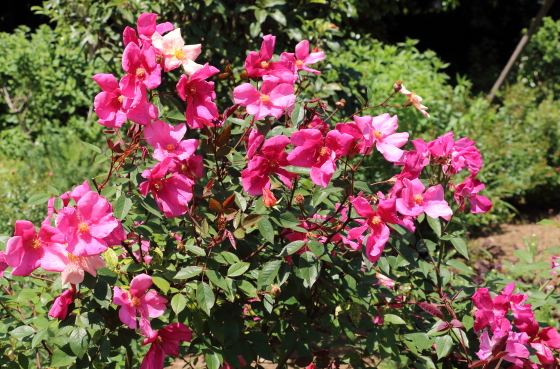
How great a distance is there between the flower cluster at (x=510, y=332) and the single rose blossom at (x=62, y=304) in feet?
3.39

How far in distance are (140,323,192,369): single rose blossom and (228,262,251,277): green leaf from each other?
215mm

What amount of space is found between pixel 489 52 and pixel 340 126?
11.9m

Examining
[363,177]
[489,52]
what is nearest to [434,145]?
[363,177]

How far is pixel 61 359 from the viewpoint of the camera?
121 centimetres

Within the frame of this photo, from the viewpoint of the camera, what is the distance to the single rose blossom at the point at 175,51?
1197mm

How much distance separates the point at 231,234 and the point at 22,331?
0.58 m

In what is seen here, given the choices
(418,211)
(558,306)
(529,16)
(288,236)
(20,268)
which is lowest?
(529,16)

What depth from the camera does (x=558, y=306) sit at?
1.54 m

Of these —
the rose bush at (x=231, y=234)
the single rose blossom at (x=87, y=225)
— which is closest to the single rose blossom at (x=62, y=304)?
the rose bush at (x=231, y=234)

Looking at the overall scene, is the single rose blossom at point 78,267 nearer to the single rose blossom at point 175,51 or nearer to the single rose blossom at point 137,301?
the single rose blossom at point 137,301

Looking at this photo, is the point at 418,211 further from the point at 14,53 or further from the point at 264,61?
Result: the point at 14,53

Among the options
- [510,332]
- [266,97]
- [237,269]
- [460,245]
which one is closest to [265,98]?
[266,97]

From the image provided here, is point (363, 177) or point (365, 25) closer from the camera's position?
point (363, 177)

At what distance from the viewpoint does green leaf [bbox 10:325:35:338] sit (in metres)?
1.22
